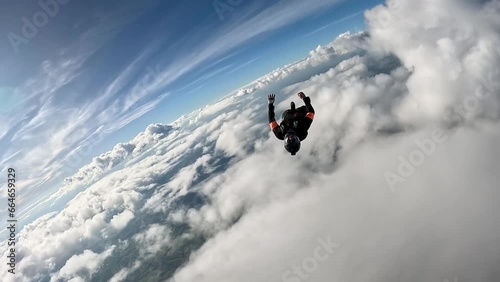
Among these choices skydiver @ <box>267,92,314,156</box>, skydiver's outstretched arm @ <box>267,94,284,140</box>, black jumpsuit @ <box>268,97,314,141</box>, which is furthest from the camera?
skydiver's outstretched arm @ <box>267,94,284,140</box>

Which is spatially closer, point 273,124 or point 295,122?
point 295,122

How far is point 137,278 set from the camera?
7854 inches

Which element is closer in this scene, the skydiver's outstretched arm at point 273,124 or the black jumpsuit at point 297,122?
the black jumpsuit at point 297,122

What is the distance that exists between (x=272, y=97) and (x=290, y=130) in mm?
1213

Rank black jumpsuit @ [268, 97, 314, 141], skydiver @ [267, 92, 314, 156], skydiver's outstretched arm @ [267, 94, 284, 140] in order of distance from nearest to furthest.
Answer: skydiver @ [267, 92, 314, 156], black jumpsuit @ [268, 97, 314, 141], skydiver's outstretched arm @ [267, 94, 284, 140]

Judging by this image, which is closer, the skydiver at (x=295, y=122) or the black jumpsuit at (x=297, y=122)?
the skydiver at (x=295, y=122)

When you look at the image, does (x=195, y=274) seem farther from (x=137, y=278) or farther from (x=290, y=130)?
(x=290, y=130)

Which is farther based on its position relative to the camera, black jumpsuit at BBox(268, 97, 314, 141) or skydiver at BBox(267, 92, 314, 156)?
black jumpsuit at BBox(268, 97, 314, 141)

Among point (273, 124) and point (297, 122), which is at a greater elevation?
point (273, 124)

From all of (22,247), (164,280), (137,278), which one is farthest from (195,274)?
(22,247)

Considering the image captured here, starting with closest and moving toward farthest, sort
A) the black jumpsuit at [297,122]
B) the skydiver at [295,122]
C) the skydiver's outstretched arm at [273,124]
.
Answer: the skydiver at [295,122]
the black jumpsuit at [297,122]
the skydiver's outstretched arm at [273,124]

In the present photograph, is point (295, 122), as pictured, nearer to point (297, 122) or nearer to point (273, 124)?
point (297, 122)

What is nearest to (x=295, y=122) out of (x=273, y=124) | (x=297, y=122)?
(x=297, y=122)

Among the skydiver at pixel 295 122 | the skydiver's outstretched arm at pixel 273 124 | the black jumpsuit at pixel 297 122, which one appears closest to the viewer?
the skydiver at pixel 295 122
